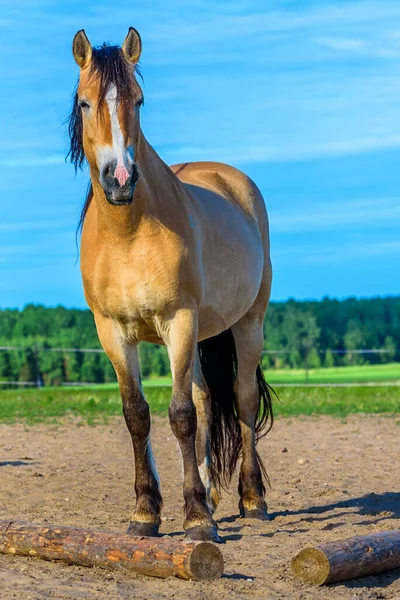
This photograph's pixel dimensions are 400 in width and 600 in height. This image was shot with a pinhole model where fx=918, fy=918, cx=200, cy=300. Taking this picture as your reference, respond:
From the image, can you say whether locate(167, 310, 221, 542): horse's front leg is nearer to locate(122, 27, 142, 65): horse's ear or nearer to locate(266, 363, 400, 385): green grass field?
locate(122, 27, 142, 65): horse's ear

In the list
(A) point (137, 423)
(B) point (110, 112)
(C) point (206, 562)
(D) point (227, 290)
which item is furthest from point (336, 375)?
(C) point (206, 562)

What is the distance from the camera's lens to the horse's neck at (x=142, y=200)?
600 centimetres

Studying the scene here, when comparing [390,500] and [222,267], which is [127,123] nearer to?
[222,267]

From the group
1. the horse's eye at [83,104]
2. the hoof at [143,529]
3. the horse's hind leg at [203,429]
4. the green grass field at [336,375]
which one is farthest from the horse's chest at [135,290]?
the green grass field at [336,375]

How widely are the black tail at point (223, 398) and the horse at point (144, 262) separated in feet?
1.35

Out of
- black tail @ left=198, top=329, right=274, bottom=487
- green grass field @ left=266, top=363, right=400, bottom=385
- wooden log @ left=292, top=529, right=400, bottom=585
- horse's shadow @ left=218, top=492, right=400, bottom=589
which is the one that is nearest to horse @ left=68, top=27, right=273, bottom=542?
black tail @ left=198, top=329, right=274, bottom=487

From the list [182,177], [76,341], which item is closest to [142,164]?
[182,177]

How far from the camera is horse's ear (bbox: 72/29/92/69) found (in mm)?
5898

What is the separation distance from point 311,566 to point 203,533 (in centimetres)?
108

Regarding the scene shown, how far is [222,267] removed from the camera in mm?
6746

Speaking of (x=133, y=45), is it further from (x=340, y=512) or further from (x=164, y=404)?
(x=164, y=404)

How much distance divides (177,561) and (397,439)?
7.53 metres

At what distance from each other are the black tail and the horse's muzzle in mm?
2759

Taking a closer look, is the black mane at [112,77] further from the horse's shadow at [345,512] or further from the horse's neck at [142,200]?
the horse's shadow at [345,512]
